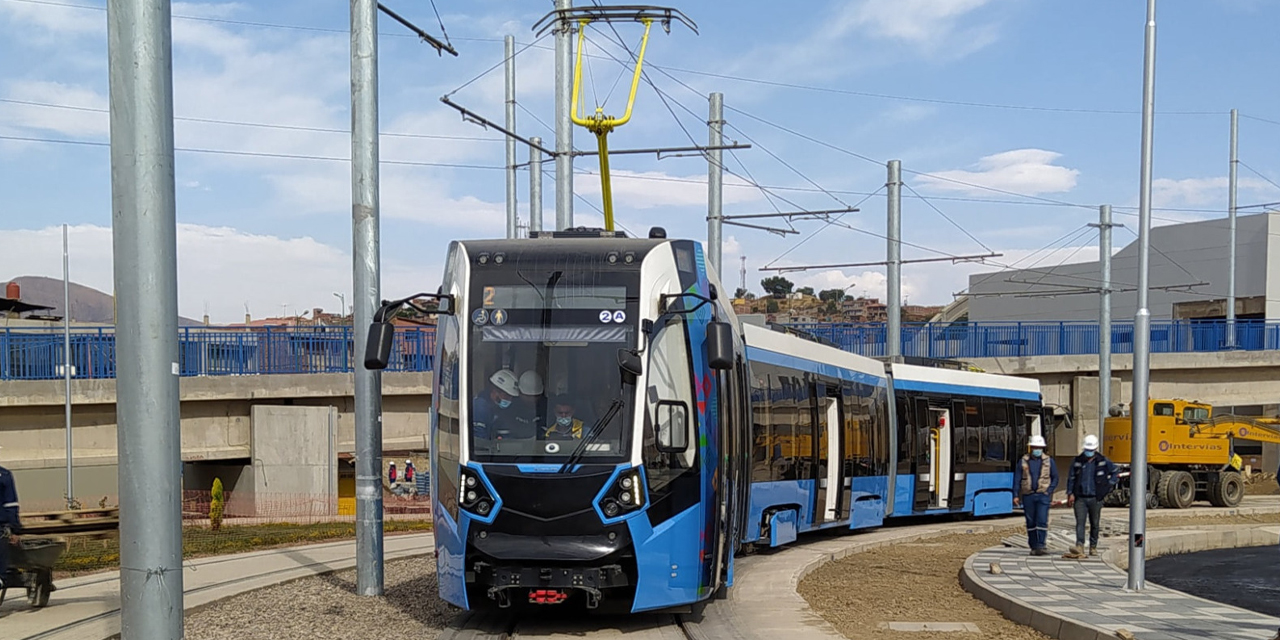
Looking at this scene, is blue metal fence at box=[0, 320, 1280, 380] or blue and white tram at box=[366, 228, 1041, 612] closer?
blue and white tram at box=[366, 228, 1041, 612]

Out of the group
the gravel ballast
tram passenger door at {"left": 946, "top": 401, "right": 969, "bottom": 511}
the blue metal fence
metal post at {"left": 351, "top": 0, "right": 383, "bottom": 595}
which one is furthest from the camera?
the blue metal fence

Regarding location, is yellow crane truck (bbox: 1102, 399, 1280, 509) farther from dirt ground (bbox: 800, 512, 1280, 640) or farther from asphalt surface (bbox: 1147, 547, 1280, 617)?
dirt ground (bbox: 800, 512, 1280, 640)

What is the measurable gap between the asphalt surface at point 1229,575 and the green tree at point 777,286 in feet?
415

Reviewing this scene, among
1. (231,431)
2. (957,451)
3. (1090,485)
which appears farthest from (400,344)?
(1090,485)

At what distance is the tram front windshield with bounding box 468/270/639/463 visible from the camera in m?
10.3

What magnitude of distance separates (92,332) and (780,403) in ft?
54.4

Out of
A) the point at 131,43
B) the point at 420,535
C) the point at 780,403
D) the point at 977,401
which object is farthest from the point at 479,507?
the point at 977,401

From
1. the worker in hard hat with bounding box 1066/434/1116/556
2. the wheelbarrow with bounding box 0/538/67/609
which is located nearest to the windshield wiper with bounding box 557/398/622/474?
the wheelbarrow with bounding box 0/538/67/609

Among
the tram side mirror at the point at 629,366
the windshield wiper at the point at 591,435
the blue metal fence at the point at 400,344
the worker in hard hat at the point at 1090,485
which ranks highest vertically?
the tram side mirror at the point at 629,366

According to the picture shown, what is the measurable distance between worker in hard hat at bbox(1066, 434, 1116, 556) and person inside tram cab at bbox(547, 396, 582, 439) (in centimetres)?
875

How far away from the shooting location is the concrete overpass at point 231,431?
25.5m

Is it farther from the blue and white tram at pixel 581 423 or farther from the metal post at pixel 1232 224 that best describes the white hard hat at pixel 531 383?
the metal post at pixel 1232 224

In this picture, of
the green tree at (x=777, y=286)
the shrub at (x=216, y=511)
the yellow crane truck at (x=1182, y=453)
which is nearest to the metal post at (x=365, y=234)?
the shrub at (x=216, y=511)

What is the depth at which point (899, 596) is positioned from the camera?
13438mm
